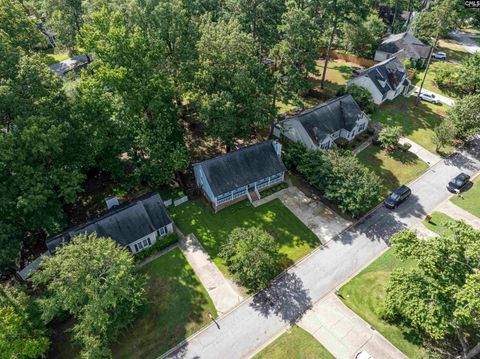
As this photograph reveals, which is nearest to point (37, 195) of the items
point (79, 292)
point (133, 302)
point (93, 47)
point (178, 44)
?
point (79, 292)

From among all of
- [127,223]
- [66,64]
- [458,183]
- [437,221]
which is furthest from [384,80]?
[66,64]

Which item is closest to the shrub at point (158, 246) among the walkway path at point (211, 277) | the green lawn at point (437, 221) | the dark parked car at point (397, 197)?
the walkway path at point (211, 277)

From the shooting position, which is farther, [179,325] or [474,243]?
[179,325]

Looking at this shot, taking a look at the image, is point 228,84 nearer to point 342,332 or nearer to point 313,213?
point 313,213

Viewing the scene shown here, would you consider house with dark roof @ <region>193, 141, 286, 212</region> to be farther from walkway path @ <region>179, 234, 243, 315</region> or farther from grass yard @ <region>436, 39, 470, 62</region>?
grass yard @ <region>436, 39, 470, 62</region>

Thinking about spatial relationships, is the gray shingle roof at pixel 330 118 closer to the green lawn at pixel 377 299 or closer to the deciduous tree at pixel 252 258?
the green lawn at pixel 377 299

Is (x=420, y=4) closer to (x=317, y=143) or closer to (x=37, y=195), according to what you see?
(x=317, y=143)

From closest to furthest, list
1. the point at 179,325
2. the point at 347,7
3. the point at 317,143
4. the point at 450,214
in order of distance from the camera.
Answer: the point at 179,325
the point at 450,214
the point at 317,143
the point at 347,7

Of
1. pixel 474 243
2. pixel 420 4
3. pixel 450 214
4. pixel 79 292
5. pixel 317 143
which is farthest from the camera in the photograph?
pixel 420 4
